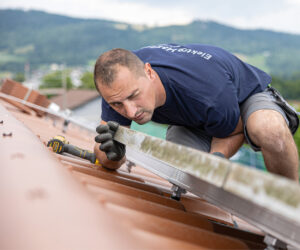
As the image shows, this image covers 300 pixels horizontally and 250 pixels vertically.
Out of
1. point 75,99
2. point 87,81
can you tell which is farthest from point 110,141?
point 87,81

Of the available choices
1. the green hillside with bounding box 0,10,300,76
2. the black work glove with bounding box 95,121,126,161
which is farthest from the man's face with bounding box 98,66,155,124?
the green hillside with bounding box 0,10,300,76

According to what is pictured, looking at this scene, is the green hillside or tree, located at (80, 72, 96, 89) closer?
tree, located at (80, 72, 96, 89)

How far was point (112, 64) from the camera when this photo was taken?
197 cm

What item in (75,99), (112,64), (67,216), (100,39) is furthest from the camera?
(100,39)

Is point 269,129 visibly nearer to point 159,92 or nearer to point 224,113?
point 224,113

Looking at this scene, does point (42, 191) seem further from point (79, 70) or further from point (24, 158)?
point (79, 70)

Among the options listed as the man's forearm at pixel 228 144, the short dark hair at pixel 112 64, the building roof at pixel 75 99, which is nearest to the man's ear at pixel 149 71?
the short dark hair at pixel 112 64

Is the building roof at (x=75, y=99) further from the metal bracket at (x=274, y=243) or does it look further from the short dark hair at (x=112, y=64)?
the metal bracket at (x=274, y=243)

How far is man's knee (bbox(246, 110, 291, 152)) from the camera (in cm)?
217

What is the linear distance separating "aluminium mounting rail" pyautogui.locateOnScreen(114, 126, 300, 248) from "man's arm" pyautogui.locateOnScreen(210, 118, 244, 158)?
1.04m

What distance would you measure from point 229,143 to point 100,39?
452ft

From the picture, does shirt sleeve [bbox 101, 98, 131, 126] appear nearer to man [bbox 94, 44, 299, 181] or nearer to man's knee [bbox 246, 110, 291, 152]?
man [bbox 94, 44, 299, 181]

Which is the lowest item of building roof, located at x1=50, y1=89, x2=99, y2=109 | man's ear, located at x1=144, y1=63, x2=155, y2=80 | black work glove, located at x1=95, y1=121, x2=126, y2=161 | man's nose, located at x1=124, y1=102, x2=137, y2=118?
building roof, located at x1=50, y1=89, x2=99, y2=109

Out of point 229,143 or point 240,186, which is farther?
point 229,143
